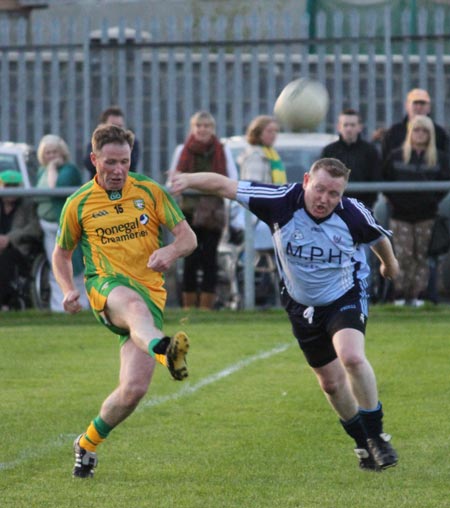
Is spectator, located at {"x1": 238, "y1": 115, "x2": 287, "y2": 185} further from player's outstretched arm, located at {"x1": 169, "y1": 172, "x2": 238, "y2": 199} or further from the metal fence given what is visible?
player's outstretched arm, located at {"x1": 169, "y1": 172, "x2": 238, "y2": 199}

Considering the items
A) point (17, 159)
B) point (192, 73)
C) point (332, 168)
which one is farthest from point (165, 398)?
point (192, 73)

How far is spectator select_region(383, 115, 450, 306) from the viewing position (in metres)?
15.6

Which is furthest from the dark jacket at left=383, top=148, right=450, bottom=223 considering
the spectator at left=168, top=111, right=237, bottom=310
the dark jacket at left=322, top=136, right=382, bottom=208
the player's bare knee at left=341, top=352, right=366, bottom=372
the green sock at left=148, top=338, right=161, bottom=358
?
the green sock at left=148, top=338, right=161, bottom=358

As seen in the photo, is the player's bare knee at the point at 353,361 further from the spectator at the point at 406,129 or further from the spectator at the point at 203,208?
the spectator at the point at 406,129

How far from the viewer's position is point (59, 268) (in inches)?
329

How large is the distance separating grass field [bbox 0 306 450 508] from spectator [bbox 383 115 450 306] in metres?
0.67

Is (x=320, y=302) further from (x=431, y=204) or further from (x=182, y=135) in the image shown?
(x=182, y=135)

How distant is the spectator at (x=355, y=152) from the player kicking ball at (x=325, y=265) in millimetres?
7138

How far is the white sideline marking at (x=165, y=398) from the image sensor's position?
8.68m

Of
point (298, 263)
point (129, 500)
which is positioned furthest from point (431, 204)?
point (129, 500)

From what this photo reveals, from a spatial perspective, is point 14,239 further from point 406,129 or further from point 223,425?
point 223,425

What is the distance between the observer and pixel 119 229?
27.0 ft

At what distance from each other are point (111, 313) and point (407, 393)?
3.57 meters

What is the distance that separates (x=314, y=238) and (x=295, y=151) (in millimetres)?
8892
